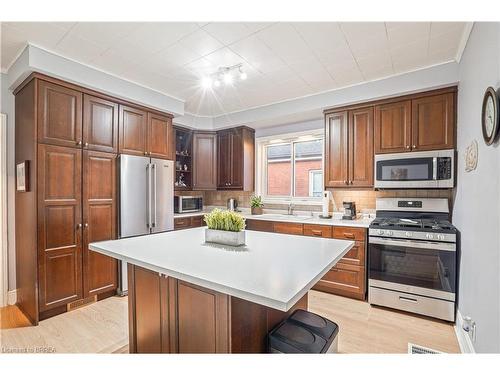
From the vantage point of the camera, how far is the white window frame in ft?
13.3

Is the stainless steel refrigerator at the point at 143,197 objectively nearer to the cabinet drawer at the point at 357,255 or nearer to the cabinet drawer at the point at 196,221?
the cabinet drawer at the point at 196,221

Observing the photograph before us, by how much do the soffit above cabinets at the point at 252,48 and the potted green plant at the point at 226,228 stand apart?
1.52 metres

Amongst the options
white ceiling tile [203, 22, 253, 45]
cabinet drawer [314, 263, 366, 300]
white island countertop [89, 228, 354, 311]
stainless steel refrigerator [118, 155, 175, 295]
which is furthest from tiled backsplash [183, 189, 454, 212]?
white ceiling tile [203, 22, 253, 45]

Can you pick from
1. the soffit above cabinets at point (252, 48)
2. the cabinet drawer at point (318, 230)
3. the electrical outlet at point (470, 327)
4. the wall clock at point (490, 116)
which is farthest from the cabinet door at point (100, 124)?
the electrical outlet at point (470, 327)

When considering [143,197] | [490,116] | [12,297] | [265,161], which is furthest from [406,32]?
[12,297]

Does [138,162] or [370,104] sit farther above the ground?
[370,104]

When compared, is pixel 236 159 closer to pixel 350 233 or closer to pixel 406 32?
pixel 350 233

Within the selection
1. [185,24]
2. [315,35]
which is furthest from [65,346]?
[315,35]

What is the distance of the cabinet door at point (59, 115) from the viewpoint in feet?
8.04

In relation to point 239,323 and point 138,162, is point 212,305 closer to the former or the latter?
point 239,323

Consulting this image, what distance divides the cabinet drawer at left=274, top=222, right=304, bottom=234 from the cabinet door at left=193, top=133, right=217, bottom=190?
1583 millimetres

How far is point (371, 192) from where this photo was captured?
3.47 meters

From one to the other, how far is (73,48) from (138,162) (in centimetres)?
130
